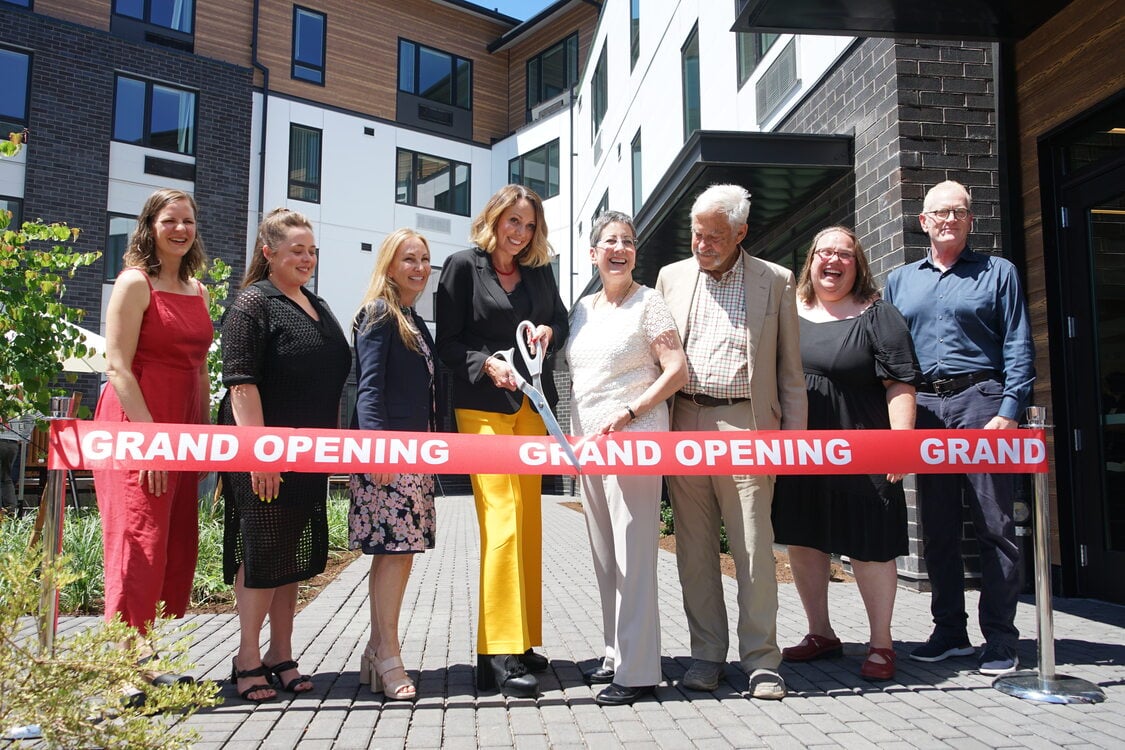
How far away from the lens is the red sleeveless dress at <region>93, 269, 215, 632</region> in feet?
11.4

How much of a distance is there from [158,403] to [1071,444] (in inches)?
241

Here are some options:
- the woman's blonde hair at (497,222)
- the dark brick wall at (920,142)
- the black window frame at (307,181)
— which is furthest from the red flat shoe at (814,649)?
the black window frame at (307,181)

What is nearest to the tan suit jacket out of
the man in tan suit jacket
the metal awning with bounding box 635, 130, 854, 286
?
the man in tan suit jacket

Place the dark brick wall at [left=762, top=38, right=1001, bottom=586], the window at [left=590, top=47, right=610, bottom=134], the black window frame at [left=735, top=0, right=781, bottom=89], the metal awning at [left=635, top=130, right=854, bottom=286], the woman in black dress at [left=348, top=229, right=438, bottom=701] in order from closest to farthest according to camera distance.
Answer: the woman in black dress at [left=348, top=229, right=438, bottom=701] → the dark brick wall at [left=762, top=38, right=1001, bottom=586] → the metal awning at [left=635, top=130, right=854, bottom=286] → the black window frame at [left=735, top=0, right=781, bottom=89] → the window at [left=590, top=47, right=610, bottom=134]

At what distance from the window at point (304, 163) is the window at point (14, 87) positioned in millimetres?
5580

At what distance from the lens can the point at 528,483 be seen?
3938mm

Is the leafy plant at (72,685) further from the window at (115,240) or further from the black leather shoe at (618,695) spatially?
the window at (115,240)

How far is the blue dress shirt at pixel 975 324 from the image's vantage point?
425cm

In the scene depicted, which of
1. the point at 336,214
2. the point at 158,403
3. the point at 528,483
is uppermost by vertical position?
the point at 336,214

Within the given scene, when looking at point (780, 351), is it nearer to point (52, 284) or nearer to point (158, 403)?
point (158, 403)

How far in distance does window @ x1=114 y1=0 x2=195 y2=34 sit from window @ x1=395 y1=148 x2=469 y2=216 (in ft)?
19.3

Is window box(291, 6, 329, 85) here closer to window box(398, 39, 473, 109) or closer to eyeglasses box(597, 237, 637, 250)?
window box(398, 39, 473, 109)

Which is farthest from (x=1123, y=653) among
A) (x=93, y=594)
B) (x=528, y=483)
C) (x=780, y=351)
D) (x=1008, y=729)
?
(x=93, y=594)

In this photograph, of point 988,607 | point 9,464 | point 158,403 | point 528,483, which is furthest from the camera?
point 9,464
